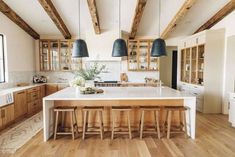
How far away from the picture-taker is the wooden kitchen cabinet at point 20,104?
16.2 ft

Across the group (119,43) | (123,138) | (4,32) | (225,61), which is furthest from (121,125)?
(4,32)

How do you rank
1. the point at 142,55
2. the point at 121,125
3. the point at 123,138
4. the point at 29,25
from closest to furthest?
the point at 123,138
the point at 121,125
the point at 29,25
the point at 142,55

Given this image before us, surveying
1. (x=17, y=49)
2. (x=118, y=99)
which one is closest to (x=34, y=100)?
(x=17, y=49)

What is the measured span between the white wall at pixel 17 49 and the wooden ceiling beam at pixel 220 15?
607 cm

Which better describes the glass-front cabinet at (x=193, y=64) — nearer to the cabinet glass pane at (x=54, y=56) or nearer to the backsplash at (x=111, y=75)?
the backsplash at (x=111, y=75)

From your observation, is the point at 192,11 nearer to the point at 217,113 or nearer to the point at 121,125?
the point at 217,113

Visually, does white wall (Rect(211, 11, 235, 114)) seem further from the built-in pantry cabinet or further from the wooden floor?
the wooden floor

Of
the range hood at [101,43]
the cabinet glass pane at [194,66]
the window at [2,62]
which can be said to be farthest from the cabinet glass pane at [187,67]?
the window at [2,62]

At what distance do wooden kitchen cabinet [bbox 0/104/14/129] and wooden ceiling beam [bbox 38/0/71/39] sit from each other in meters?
2.63

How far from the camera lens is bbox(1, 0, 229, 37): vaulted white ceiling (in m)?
5.20

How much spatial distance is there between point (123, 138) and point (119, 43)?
6.58 feet

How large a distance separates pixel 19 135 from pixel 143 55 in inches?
195

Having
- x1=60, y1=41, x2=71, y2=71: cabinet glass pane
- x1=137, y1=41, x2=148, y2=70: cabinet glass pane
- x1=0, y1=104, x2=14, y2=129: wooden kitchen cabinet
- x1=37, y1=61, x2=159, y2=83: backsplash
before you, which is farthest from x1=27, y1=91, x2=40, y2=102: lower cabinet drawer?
x1=137, y1=41, x2=148, y2=70: cabinet glass pane

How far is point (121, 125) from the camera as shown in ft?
13.7
